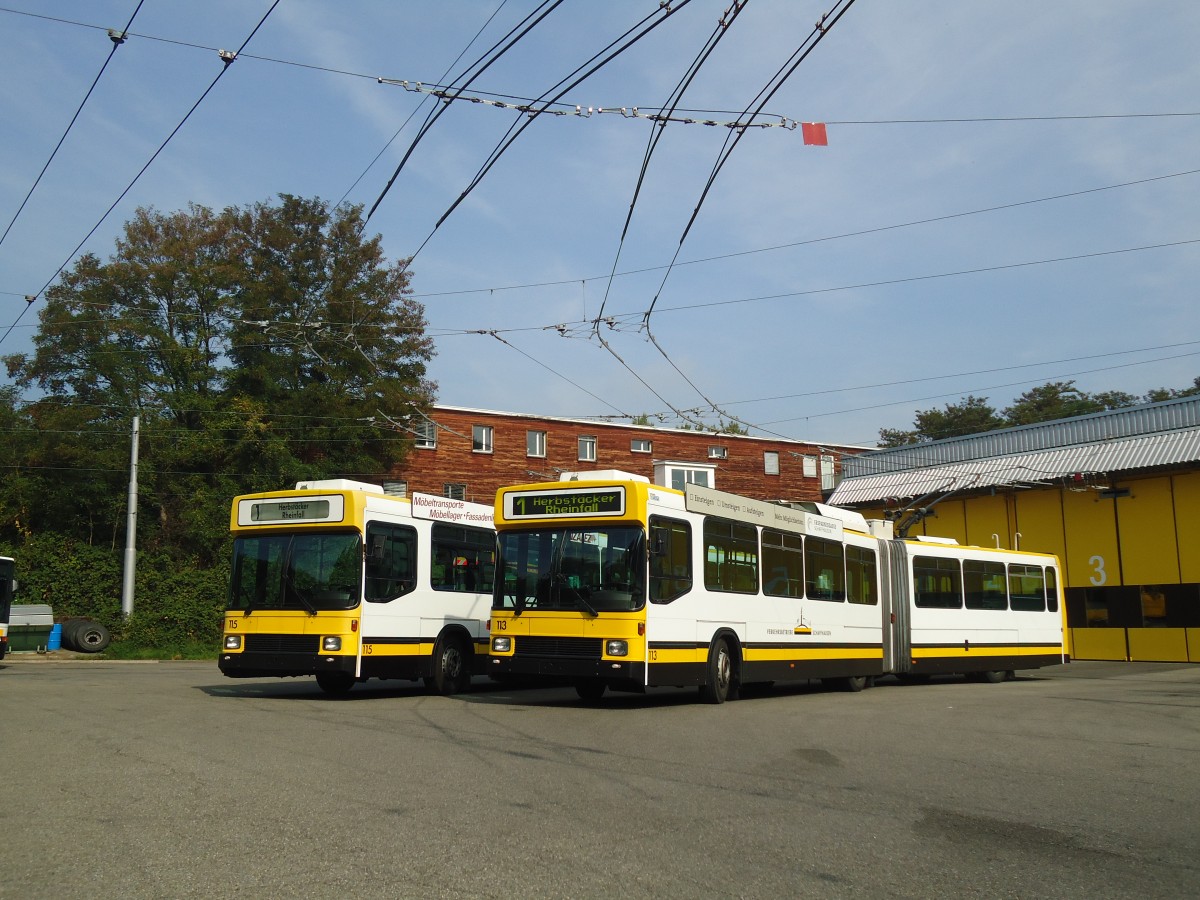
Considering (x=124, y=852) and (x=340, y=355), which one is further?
(x=340, y=355)

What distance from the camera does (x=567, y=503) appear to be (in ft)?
50.4

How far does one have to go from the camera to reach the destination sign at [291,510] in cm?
1609

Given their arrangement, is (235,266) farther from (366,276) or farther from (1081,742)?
(1081,742)

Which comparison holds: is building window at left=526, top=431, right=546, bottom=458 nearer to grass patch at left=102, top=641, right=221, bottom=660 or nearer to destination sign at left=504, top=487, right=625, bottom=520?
grass patch at left=102, top=641, right=221, bottom=660

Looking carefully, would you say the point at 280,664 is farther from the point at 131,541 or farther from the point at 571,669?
the point at 131,541

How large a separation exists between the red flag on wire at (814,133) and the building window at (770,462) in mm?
46332

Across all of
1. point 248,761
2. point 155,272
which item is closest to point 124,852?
point 248,761

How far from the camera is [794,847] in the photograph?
245 inches

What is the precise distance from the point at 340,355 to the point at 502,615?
26381 millimetres

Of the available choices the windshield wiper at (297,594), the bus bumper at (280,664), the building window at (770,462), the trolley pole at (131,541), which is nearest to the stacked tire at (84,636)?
the trolley pole at (131,541)

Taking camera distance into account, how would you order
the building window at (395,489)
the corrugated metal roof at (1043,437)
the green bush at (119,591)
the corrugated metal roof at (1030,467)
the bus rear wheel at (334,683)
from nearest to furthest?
the bus rear wheel at (334,683), the building window at (395,489), the corrugated metal roof at (1030,467), the corrugated metal roof at (1043,437), the green bush at (119,591)

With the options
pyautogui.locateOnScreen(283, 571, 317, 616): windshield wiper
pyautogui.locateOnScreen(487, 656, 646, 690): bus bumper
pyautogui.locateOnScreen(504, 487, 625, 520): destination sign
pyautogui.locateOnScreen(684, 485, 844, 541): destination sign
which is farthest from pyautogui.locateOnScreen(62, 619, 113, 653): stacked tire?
pyautogui.locateOnScreen(684, 485, 844, 541): destination sign

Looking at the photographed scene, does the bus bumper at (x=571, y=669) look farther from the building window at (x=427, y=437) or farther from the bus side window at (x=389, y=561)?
the building window at (x=427, y=437)

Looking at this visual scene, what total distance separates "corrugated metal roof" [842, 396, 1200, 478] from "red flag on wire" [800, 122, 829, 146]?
927 inches
